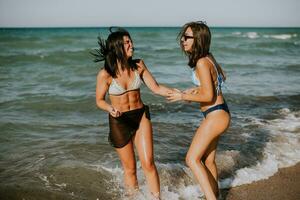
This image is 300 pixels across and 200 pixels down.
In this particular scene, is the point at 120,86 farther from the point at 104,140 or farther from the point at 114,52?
the point at 104,140

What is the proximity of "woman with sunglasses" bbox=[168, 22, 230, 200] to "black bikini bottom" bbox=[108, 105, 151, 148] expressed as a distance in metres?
0.56

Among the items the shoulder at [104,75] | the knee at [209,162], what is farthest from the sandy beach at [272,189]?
the shoulder at [104,75]

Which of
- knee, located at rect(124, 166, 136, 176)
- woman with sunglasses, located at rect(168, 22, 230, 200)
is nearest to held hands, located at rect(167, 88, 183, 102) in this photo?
woman with sunglasses, located at rect(168, 22, 230, 200)

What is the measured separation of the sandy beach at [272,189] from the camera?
16.4 feet

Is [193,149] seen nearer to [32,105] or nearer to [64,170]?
[64,170]

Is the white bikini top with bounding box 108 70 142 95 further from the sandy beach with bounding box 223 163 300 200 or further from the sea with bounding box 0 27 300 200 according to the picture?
the sandy beach with bounding box 223 163 300 200

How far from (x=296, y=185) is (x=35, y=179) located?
4092 mm

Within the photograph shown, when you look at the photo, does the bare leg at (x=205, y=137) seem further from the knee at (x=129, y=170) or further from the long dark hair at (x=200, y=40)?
the knee at (x=129, y=170)

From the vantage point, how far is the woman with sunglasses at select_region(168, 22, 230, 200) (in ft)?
12.4

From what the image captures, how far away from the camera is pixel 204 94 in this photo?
3.79 meters

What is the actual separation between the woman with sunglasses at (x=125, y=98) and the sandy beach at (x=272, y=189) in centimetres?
133

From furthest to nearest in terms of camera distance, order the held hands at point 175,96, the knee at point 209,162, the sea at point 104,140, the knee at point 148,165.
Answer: the sea at point 104,140 → the knee at point 209,162 → the knee at point 148,165 → the held hands at point 175,96

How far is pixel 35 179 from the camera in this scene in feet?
18.8

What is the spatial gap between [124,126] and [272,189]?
97.9 inches
